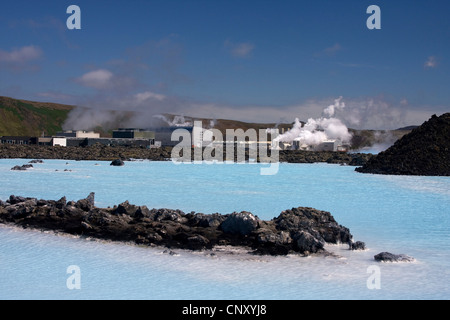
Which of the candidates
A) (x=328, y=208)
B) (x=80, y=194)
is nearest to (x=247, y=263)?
(x=328, y=208)

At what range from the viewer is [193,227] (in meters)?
18.5

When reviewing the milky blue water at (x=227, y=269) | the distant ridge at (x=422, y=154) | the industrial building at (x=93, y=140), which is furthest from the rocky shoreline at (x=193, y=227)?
the industrial building at (x=93, y=140)

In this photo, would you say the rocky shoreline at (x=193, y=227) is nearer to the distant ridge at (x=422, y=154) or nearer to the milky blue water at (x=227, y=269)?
the milky blue water at (x=227, y=269)

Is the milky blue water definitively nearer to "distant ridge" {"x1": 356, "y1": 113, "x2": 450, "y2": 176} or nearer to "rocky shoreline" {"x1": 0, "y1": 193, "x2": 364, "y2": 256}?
"rocky shoreline" {"x1": 0, "y1": 193, "x2": 364, "y2": 256}

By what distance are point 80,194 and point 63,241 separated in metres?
16.3

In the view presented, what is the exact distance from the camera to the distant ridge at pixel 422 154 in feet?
194

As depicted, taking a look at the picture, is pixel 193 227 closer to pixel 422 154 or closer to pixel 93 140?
pixel 422 154

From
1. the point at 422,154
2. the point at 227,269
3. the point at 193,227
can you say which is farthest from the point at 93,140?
the point at 227,269

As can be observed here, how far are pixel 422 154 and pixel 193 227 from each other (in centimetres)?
5018

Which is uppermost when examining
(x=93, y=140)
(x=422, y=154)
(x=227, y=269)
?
(x=93, y=140)

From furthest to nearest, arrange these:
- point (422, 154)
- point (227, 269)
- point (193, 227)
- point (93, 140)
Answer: point (93, 140) < point (422, 154) < point (193, 227) < point (227, 269)

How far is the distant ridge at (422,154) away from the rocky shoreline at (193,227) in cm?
4427
